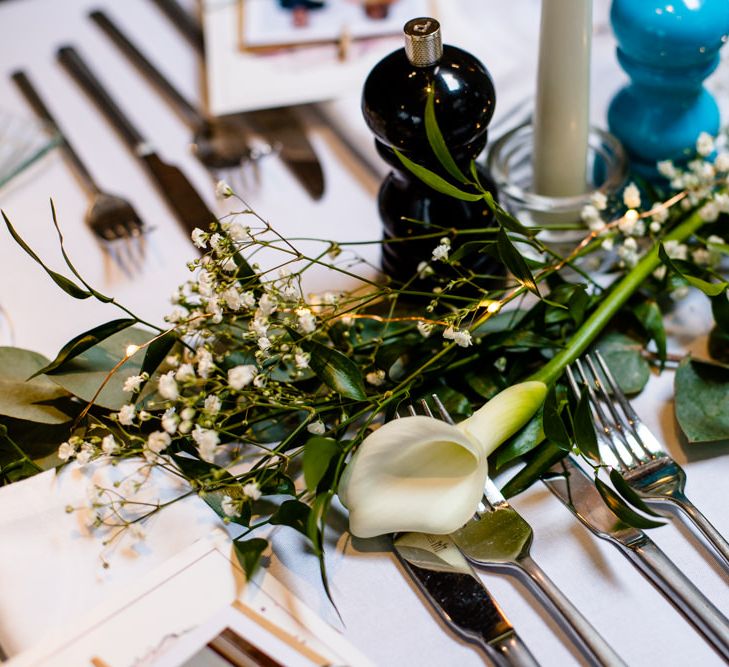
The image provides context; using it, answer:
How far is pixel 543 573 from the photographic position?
0.56 m

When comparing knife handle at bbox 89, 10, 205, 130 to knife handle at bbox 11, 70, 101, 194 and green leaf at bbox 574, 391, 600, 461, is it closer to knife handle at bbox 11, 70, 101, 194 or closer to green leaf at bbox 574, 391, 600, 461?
knife handle at bbox 11, 70, 101, 194

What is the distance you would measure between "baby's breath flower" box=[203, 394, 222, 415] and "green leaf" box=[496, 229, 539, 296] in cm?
23

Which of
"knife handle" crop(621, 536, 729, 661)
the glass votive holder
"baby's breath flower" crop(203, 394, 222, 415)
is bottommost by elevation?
"knife handle" crop(621, 536, 729, 661)

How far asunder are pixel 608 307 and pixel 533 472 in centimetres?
17

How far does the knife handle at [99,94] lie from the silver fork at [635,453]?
0.67m

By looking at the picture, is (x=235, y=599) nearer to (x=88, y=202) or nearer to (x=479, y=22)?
(x=88, y=202)

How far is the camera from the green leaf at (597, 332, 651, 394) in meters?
0.70

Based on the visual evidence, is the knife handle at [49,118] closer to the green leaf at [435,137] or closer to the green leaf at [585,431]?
the green leaf at [435,137]

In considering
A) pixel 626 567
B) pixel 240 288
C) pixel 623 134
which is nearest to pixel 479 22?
pixel 623 134

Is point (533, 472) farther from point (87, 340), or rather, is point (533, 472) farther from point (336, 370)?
point (87, 340)

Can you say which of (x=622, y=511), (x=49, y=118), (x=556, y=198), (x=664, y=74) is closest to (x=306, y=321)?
(x=622, y=511)

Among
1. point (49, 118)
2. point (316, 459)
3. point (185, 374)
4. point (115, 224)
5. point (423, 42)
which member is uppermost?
point (49, 118)

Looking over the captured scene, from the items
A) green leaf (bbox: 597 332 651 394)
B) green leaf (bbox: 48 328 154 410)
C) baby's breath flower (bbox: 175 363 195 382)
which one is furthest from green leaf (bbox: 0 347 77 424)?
green leaf (bbox: 597 332 651 394)

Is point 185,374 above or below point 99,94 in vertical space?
below
